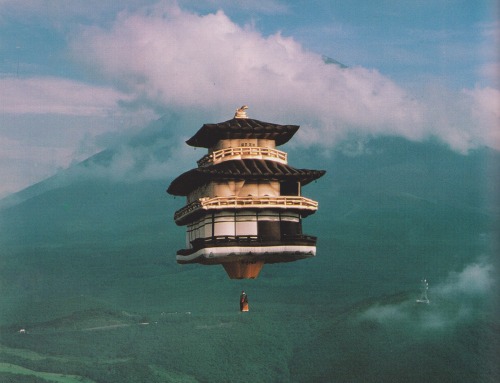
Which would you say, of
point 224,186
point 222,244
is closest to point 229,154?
point 224,186

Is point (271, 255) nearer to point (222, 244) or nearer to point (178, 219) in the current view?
point (222, 244)

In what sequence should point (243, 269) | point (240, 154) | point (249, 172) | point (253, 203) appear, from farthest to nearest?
1. point (243, 269)
2. point (240, 154)
3. point (249, 172)
4. point (253, 203)

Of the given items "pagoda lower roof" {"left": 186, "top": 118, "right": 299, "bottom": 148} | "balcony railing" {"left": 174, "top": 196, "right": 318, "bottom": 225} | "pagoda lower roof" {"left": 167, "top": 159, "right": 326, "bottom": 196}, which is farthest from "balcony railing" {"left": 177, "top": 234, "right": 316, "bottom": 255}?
"pagoda lower roof" {"left": 186, "top": 118, "right": 299, "bottom": 148}

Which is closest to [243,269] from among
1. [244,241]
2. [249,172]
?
[244,241]

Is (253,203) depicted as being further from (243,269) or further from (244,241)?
(243,269)

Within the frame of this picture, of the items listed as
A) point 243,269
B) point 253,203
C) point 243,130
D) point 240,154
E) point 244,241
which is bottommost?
point 243,269

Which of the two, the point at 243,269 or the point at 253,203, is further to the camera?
the point at 243,269

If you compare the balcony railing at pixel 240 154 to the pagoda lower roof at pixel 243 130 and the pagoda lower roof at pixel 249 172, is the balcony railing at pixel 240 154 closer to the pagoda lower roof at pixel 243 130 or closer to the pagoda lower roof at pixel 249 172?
the pagoda lower roof at pixel 249 172
